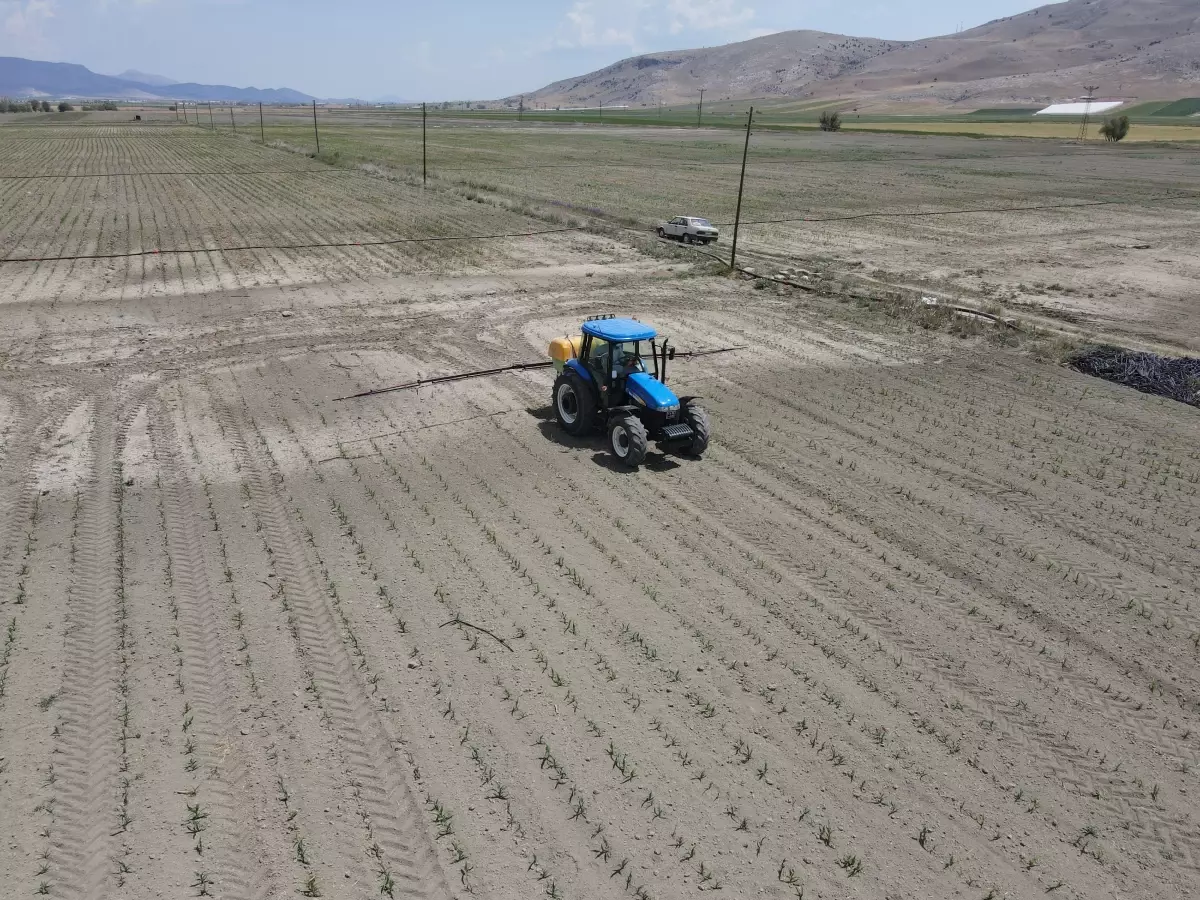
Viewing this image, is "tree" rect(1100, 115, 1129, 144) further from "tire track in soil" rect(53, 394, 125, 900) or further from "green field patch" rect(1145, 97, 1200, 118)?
"tire track in soil" rect(53, 394, 125, 900)

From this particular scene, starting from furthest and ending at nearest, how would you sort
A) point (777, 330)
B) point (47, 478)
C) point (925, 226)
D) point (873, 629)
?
1. point (925, 226)
2. point (777, 330)
3. point (47, 478)
4. point (873, 629)

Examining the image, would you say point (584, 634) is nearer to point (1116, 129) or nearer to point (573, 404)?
point (573, 404)

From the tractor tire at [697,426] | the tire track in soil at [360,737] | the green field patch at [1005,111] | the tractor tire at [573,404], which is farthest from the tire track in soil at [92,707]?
the green field patch at [1005,111]

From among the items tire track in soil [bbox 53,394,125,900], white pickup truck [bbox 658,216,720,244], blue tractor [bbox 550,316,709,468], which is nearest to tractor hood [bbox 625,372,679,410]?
blue tractor [bbox 550,316,709,468]

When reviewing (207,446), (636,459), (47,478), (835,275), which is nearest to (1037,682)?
(636,459)

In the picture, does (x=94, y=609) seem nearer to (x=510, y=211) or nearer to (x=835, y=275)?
(x=835, y=275)

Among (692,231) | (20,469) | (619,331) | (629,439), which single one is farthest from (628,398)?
(692,231)
